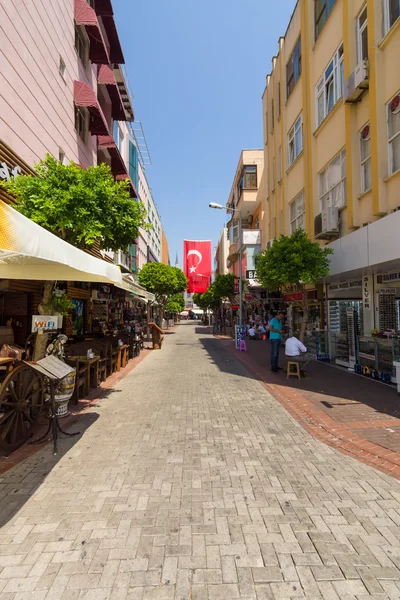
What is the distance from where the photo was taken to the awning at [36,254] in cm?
322

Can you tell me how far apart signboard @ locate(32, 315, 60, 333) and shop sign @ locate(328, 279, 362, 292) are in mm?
8991

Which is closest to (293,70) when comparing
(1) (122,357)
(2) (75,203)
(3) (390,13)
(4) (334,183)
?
(4) (334,183)

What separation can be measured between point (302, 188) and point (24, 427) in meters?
14.2

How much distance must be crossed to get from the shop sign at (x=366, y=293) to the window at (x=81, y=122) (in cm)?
1172

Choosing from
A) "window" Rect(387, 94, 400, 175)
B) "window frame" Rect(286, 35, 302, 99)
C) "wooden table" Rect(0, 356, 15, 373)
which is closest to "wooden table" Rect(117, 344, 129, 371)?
"wooden table" Rect(0, 356, 15, 373)

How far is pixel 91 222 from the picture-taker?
6375 mm

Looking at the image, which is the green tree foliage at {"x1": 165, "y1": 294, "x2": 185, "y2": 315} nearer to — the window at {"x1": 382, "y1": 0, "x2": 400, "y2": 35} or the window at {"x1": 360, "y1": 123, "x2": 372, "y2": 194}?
the window at {"x1": 360, "y1": 123, "x2": 372, "y2": 194}

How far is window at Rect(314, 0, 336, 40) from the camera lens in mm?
12367

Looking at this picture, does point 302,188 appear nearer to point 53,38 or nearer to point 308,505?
point 53,38

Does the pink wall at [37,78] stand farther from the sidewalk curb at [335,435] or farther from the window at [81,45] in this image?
the sidewalk curb at [335,435]

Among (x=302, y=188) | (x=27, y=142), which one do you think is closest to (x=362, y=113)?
(x=302, y=188)

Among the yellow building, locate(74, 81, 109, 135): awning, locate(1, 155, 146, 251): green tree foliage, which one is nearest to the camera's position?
locate(1, 155, 146, 251): green tree foliage

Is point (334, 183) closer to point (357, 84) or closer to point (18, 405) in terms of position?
point (357, 84)

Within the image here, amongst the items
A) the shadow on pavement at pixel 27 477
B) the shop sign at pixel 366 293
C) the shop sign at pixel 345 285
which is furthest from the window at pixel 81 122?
the shadow on pavement at pixel 27 477
